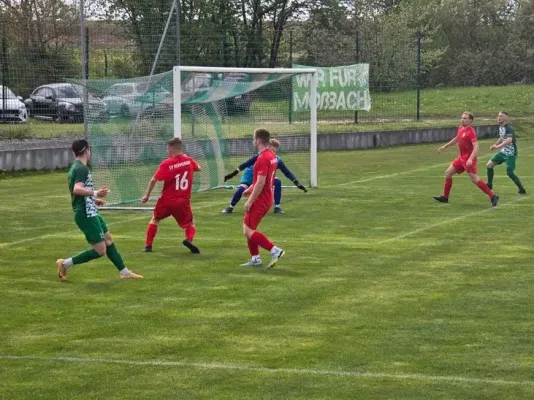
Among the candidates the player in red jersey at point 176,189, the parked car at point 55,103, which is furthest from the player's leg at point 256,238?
the parked car at point 55,103

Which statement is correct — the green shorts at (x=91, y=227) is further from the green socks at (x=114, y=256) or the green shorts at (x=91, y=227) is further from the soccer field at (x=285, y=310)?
the soccer field at (x=285, y=310)

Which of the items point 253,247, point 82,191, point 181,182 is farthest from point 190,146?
point 82,191

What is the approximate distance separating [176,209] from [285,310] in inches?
167

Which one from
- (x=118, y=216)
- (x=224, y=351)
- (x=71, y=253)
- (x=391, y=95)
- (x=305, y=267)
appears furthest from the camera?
(x=391, y=95)

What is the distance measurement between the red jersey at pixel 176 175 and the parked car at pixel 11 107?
14.3 m

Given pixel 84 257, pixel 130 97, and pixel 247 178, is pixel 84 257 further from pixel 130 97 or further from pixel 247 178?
pixel 130 97

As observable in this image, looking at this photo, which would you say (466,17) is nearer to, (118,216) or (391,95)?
(391,95)

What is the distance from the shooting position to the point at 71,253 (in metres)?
15.3

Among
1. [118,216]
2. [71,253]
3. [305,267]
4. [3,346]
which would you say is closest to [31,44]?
[118,216]

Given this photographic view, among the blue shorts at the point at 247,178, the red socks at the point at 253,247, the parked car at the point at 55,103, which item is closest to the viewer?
the red socks at the point at 253,247

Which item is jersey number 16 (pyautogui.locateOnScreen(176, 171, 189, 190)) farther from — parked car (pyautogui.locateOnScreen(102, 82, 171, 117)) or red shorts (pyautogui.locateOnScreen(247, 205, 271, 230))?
parked car (pyautogui.locateOnScreen(102, 82, 171, 117))

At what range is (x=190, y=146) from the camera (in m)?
24.2

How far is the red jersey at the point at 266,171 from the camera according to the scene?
13.6 metres

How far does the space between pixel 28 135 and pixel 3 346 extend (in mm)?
20094
